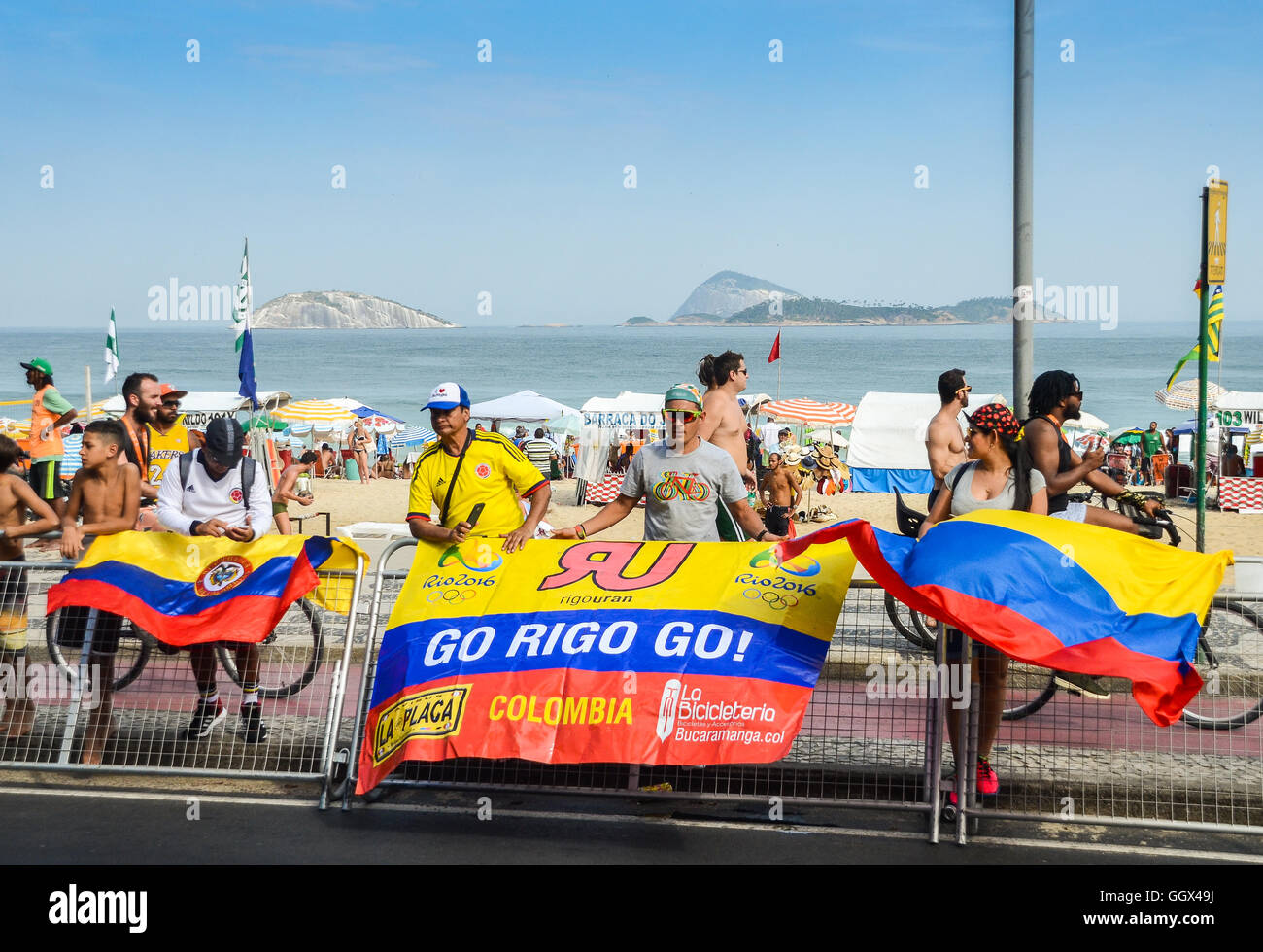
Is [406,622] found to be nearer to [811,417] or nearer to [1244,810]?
[1244,810]

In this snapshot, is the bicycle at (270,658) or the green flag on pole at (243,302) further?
the green flag on pole at (243,302)

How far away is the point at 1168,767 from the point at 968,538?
1.93 m

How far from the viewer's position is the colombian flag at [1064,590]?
495 centimetres

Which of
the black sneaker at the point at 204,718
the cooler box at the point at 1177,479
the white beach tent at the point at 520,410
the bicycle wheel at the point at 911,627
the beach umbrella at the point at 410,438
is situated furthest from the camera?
the beach umbrella at the point at 410,438

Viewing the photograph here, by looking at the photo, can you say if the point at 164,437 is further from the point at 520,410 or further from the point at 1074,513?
the point at 520,410

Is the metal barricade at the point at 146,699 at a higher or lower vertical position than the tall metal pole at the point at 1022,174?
lower

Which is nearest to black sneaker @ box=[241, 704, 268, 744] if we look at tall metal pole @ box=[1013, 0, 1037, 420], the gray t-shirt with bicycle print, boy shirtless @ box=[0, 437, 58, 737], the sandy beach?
boy shirtless @ box=[0, 437, 58, 737]

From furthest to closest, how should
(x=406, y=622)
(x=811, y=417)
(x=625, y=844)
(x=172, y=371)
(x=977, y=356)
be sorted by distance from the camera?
1. (x=977, y=356)
2. (x=172, y=371)
3. (x=811, y=417)
4. (x=406, y=622)
5. (x=625, y=844)

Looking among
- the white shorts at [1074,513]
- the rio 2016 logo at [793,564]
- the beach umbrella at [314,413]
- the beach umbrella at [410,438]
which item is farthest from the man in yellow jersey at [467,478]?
the beach umbrella at [410,438]

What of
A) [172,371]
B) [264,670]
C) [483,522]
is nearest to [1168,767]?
[483,522]

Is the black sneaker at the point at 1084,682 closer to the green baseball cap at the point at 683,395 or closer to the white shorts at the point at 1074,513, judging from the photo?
the white shorts at the point at 1074,513

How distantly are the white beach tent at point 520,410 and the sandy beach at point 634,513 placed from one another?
7802mm

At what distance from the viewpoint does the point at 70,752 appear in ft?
20.9

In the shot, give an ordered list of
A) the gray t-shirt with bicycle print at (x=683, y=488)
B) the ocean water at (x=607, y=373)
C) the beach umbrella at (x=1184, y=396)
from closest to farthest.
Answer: the gray t-shirt with bicycle print at (x=683, y=488), the beach umbrella at (x=1184, y=396), the ocean water at (x=607, y=373)
